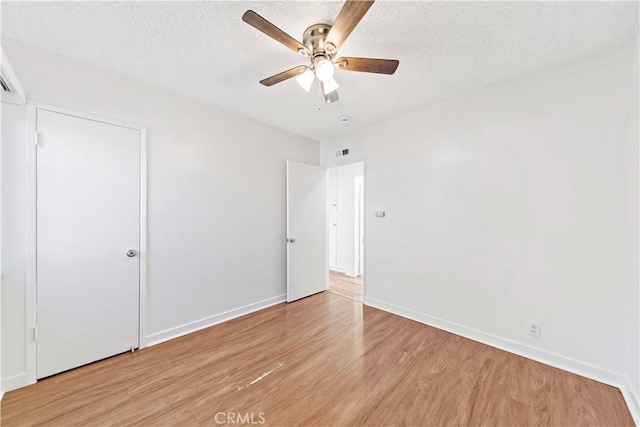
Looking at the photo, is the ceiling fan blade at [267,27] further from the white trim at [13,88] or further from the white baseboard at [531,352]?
the white baseboard at [531,352]

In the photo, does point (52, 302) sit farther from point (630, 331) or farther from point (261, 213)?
point (630, 331)

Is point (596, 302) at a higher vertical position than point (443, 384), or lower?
higher

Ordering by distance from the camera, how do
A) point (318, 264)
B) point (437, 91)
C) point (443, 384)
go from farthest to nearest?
point (318, 264), point (437, 91), point (443, 384)

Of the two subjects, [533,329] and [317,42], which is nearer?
[317,42]

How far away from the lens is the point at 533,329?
6.98ft

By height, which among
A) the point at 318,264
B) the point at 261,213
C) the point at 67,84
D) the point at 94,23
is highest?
the point at 94,23

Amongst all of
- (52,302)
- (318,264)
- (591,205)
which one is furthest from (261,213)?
(591,205)

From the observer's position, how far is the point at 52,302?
1.88 metres

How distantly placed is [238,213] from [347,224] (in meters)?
2.69

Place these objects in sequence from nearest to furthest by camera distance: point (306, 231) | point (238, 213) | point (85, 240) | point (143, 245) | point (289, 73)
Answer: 1. point (289, 73)
2. point (85, 240)
3. point (143, 245)
4. point (238, 213)
5. point (306, 231)

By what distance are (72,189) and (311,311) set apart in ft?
8.82

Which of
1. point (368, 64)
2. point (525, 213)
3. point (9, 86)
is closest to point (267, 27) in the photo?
point (368, 64)

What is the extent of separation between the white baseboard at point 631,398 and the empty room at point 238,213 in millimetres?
18

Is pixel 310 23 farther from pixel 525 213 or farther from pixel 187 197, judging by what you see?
pixel 525 213
